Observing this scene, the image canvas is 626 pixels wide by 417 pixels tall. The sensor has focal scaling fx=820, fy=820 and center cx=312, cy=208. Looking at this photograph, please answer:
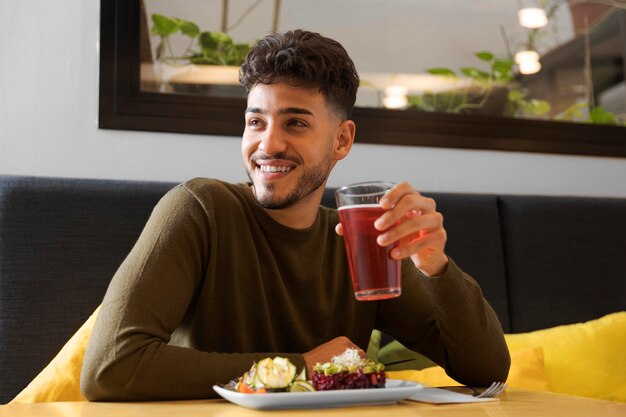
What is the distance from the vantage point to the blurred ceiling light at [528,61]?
3.16 m

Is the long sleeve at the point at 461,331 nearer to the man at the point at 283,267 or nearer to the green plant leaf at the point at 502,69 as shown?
the man at the point at 283,267

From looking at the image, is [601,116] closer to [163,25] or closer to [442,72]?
[442,72]

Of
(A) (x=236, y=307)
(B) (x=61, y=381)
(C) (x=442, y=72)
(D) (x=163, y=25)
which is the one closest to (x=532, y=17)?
(C) (x=442, y=72)

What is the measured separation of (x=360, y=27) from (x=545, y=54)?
2.57 feet

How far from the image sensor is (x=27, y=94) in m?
2.52

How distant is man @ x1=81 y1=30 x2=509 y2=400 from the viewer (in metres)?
1.50

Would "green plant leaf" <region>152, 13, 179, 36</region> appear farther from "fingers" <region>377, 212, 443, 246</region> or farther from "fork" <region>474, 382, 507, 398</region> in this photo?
"fork" <region>474, 382, 507, 398</region>

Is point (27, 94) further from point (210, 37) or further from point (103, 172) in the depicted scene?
point (210, 37)

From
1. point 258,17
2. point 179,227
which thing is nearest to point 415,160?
point 258,17

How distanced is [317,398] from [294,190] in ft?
2.19

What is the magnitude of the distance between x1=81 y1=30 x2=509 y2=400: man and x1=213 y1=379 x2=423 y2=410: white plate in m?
0.21

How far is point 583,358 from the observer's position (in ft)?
8.10

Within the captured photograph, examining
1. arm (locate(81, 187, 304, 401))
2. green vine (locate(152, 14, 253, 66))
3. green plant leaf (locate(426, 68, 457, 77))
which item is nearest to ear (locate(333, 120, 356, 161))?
arm (locate(81, 187, 304, 401))

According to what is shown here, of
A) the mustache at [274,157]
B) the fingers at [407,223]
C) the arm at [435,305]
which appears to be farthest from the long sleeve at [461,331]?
the mustache at [274,157]
